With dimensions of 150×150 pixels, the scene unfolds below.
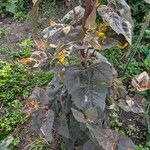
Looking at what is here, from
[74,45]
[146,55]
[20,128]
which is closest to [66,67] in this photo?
[74,45]

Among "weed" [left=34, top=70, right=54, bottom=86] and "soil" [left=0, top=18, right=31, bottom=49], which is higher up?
"soil" [left=0, top=18, right=31, bottom=49]

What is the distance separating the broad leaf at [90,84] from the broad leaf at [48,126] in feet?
0.50

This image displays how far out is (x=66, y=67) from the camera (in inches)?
82.0

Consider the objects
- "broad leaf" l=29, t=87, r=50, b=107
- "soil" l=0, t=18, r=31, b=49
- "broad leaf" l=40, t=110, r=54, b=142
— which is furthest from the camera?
"soil" l=0, t=18, r=31, b=49

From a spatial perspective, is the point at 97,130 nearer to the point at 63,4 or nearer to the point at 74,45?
the point at 74,45

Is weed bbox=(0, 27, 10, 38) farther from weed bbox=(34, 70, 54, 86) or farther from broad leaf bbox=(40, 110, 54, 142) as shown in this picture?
broad leaf bbox=(40, 110, 54, 142)

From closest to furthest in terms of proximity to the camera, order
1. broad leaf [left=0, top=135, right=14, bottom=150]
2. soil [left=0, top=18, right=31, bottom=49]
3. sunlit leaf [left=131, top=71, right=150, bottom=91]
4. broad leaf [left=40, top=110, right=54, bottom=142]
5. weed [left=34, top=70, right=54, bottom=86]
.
A: broad leaf [left=40, top=110, right=54, bottom=142], sunlit leaf [left=131, top=71, right=150, bottom=91], broad leaf [left=0, top=135, right=14, bottom=150], weed [left=34, top=70, right=54, bottom=86], soil [left=0, top=18, right=31, bottom=49]

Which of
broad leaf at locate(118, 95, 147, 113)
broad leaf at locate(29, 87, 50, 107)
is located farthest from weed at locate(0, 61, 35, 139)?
broad leaf at locate(118, 95, 147, 113)

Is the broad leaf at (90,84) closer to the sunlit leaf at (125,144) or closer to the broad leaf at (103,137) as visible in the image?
the broad leaf at (103,137)

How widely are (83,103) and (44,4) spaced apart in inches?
79.5

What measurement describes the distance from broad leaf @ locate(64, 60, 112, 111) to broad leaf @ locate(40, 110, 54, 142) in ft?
0.50

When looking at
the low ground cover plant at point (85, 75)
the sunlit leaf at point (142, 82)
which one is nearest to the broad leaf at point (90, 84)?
the low ground cover plant at point (85, 75)

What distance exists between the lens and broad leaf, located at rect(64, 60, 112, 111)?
1988 mm

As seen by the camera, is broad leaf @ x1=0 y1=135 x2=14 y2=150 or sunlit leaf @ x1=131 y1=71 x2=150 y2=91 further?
broad leaf @ x1=0 y1=135 x2=14 y2=150
